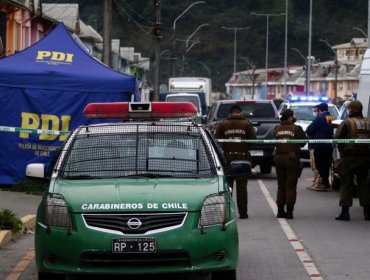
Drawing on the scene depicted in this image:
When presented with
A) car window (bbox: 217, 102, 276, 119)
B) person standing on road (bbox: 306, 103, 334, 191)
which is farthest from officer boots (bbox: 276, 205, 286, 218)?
car window (bbox: 217, 102, 276, 119)

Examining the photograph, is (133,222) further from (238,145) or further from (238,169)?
(238,145)

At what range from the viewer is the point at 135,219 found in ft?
28.6

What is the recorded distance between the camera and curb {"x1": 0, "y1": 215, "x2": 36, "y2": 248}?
1267cm

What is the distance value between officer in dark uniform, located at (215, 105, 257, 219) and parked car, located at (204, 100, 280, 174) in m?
7.38

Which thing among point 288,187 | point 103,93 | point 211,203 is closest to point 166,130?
point 211,203

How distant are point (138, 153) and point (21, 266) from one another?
209cm

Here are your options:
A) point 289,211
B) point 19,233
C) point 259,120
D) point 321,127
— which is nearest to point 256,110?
point 259,120

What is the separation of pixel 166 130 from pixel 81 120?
9.55 m

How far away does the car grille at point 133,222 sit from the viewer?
342 inches

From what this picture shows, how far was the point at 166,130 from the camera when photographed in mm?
10359

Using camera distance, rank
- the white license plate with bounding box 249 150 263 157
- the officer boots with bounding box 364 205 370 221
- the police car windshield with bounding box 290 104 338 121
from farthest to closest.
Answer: the police car windshield with bounding box 290 104 338 121 → the white license plate with bounding box 249 150 263 157 → the officer boots with bounding box 364 205 370 221

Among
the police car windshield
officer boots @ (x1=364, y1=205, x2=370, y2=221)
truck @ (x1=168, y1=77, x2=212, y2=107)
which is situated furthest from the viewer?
truck @ (x1=168, y1=77, x2=212, y2=107)

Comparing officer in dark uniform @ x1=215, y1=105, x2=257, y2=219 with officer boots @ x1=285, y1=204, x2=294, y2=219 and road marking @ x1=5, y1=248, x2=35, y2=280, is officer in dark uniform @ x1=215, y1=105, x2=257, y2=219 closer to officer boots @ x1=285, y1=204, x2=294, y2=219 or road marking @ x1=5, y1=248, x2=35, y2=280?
officer boots @ x1=285, y1=204, x2=294, y2=219

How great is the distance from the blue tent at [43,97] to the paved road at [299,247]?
12.6 ft
